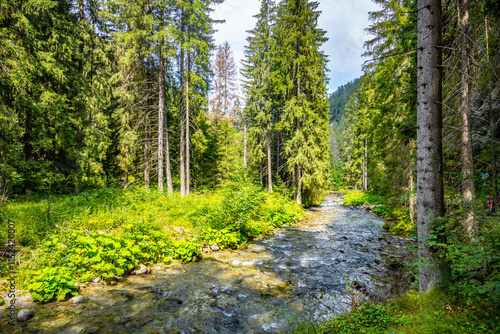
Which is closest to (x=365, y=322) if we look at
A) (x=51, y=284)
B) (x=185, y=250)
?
(x=185, y=250)

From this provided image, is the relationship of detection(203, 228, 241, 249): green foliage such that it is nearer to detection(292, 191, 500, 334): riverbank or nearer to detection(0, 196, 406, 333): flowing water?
detection(0, 196, 406, 333): flowing water

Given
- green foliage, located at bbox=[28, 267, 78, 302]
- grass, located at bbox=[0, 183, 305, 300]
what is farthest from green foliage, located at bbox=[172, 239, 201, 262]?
green foliage, located at bbox=[28, 267, 78, 302]

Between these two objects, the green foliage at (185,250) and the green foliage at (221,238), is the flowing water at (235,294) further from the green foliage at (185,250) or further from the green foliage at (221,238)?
the green foliage at (221,238)

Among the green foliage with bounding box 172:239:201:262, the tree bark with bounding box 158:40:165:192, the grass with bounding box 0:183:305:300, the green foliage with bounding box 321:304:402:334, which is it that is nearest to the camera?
the green foliage with bounding box 321:304:402:334

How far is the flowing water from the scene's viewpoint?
405cm

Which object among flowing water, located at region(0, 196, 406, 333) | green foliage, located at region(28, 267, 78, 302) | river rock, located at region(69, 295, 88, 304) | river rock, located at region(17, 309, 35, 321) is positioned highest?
green foliage, located at region(28, 267, 78, 302)

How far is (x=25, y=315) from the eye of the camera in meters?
3.92

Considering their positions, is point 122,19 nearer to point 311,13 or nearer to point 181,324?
point 311,13

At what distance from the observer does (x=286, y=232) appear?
11617 millimetres

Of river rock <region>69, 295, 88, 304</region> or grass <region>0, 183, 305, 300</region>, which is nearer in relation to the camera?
river rock <region>69, 295, 88, 304</region>

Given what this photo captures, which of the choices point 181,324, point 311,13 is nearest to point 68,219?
point 181,324

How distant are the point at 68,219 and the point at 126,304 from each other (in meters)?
3.95

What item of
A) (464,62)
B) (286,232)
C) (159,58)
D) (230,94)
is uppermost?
(230,94)

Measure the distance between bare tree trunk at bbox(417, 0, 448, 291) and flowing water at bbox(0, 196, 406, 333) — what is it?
1859 millimetres
